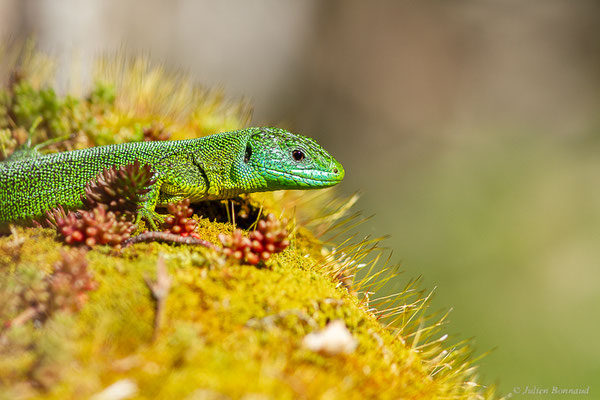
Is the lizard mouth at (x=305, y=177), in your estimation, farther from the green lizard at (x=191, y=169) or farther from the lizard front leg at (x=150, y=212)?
the lizard front leg at (x=150, y=212)

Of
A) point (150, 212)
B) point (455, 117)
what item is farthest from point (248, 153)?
point (455, 117)

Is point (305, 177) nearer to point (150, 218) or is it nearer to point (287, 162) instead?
point (287, 162)

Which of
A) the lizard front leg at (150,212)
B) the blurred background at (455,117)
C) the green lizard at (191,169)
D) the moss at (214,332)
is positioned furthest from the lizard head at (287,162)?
the blurred background at (455,117)

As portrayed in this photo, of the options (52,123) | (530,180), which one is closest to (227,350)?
(52,123)

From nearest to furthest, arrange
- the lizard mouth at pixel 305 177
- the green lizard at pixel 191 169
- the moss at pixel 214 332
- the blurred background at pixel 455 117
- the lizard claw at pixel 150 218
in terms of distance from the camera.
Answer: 1. the moss at pixel 214 332
2. the lizard claw at pixel 150 218
3. the green lizard at pixel 191 169
4. the lizard mouth at pixel 305 177
5. the blurred background at pixel 455 117

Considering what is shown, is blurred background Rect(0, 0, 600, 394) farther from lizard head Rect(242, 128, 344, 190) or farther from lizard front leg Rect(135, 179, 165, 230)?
lizard front leg Rect(135, 179, 165, 230)

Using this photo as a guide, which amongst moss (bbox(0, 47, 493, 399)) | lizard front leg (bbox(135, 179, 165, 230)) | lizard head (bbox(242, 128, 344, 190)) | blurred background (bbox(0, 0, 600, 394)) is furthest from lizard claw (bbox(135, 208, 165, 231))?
blurred background (bbox(0, 0, 600, 394))

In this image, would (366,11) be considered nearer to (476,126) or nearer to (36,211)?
(476,126)
